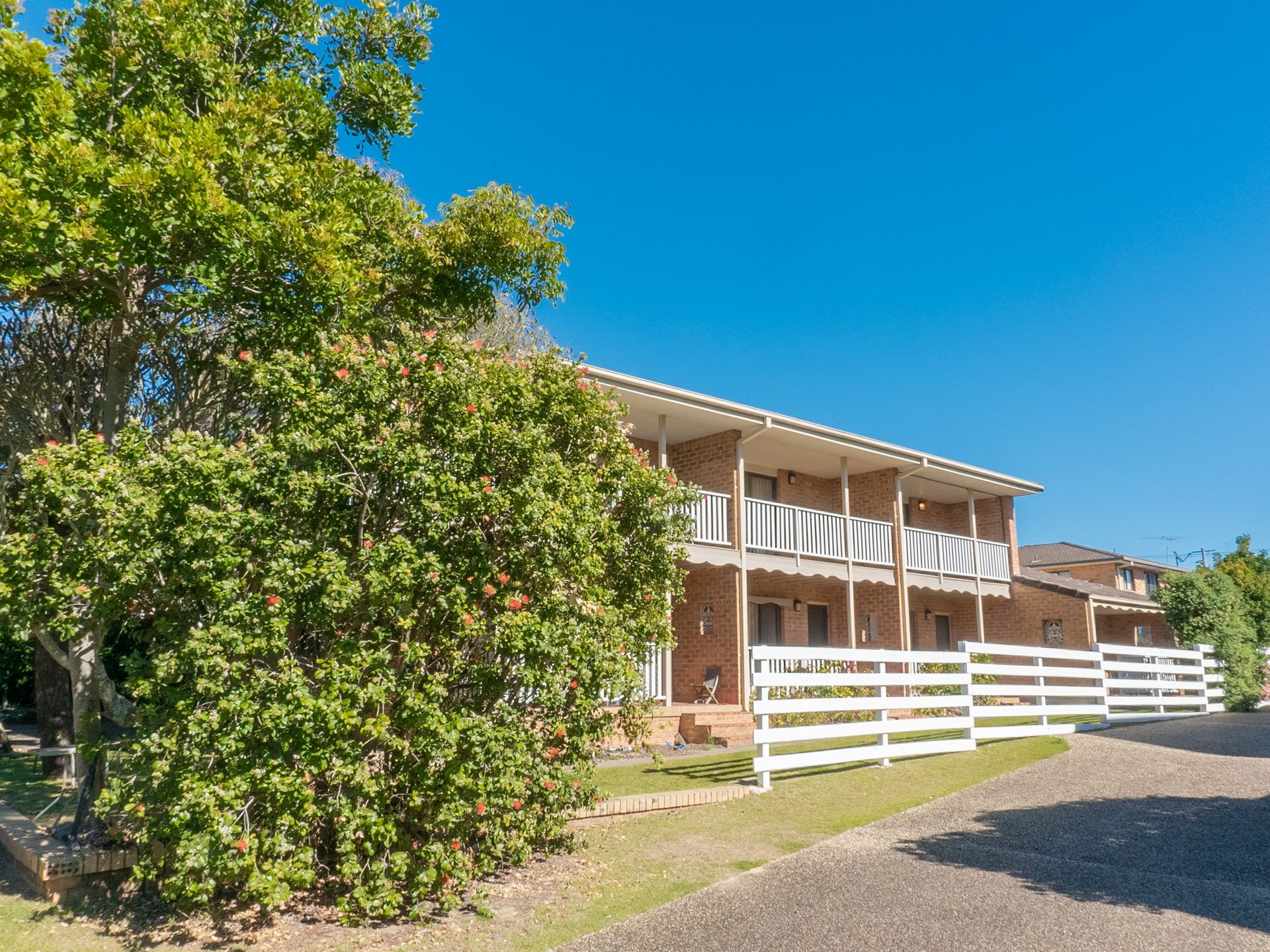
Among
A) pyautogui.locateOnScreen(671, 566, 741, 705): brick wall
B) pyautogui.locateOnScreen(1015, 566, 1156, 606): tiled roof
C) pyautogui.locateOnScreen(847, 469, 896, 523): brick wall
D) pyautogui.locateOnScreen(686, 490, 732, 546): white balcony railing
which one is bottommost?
pyautogui.locateOnScreen(671, 566, 741, 705): brick wall

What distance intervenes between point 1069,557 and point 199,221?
3276 cm

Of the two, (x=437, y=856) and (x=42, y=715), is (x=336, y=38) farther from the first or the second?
(x=42, y=715)

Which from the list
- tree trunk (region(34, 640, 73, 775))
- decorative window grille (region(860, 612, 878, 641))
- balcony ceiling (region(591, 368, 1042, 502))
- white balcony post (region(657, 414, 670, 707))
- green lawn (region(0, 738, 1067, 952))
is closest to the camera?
green lawn (region(0, 738, 1067, 952))

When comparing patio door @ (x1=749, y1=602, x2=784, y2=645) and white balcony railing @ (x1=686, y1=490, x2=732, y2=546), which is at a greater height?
white balcony railing @ (x1=686, y1=490, x2=732, y2=546)

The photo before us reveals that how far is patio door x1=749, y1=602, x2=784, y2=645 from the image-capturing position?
63.0 feet

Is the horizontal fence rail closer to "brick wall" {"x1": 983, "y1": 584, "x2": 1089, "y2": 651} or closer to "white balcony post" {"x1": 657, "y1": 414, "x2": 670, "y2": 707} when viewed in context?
"white balcony post" {"x1": 657, "y1": 414, "x2": 670, "y2": 707}

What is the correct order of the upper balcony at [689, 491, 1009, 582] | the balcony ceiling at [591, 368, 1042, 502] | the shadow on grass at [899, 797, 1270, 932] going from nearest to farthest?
the shadow on grass at [899, 797, 1270, 932]
the balcony ceiling at [591, 368, 1042, 502]
the upper balcony at [689, 491, 1009, 582]

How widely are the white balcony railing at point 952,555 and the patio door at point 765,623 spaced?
3.26 meters

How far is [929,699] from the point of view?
1064 cm

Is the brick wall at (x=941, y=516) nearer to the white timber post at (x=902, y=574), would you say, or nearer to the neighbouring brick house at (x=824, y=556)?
the neighbouring brick house at (x=824, y=556)

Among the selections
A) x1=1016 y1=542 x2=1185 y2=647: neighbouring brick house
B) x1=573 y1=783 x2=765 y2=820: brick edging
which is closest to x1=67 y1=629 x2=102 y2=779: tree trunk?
x1=573 y1=783 x2=765 y2=820: brick edging

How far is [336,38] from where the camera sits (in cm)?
840

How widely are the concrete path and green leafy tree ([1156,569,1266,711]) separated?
10019 mm

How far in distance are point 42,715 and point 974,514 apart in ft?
68.6
